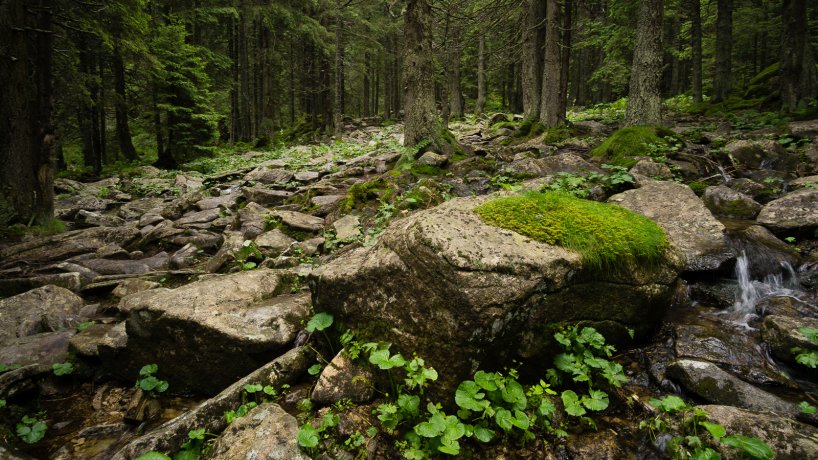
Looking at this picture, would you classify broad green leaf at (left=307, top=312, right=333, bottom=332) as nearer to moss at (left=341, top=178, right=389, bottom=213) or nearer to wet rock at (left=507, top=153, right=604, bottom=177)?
moss at (left=341, top=178, right=389, bottom=213)

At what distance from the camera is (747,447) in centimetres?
218

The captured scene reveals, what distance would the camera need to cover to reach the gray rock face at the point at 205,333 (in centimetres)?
382

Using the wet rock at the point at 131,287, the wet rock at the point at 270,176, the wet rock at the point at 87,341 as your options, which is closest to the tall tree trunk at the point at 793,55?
the wet rock at the point at 270,176

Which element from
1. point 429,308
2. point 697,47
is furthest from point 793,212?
point 697,47

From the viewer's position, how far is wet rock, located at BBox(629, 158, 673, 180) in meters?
7.53

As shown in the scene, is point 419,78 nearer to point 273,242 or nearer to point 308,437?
point 273,242

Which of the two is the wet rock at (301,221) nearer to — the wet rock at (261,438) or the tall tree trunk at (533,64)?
the wet rock at (261,438)

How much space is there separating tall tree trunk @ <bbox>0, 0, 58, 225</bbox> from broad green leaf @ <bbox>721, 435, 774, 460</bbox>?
12695 millimetres

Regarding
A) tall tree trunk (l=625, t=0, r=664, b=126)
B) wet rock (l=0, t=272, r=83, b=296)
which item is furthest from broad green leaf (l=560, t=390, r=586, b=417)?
tall tree trunk (l=625, t=0, r=664, b=126)

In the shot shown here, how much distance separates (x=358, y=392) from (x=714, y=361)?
9.71 ft

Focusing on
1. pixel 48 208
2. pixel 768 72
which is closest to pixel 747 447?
pixel 48 208

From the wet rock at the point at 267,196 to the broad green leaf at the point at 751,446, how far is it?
977 centimetres

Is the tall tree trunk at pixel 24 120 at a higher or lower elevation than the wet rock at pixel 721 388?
higher

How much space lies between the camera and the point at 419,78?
32.2 ft
